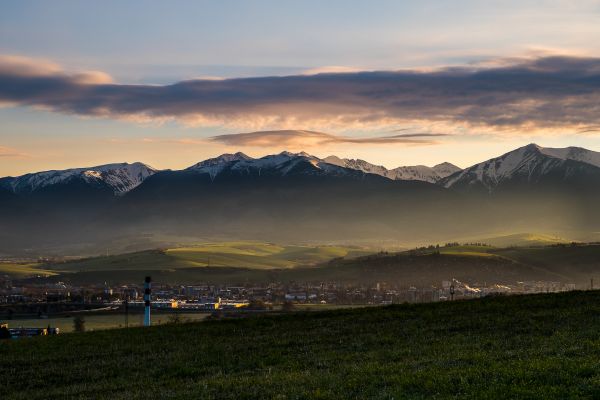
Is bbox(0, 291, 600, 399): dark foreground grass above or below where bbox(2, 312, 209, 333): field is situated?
above

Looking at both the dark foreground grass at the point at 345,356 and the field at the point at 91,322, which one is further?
the field at the point at 91,322

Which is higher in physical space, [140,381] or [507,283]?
[140,381]

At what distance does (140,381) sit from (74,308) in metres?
64.8

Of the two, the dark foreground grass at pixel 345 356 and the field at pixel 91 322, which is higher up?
the dark foreground grass at pixel 345 356

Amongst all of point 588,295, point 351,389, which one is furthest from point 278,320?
point 351,389

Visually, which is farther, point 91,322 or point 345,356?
point 91,322

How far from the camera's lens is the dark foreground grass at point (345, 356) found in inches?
708

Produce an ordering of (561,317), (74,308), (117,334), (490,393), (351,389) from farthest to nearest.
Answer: (74,308) → (117,334) → (561,317) → (351,389) → (490,393)

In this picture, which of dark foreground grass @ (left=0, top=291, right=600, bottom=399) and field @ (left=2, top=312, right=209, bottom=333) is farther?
field @ (left=2, top=312, right=209, bottom=333)

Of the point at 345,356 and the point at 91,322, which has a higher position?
the point at 345,356

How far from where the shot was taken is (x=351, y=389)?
18.2m

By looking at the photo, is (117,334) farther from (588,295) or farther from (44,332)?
(588,295)

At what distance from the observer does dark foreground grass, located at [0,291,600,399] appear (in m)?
18.0

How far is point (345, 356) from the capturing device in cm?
2325
